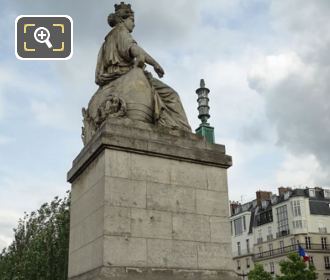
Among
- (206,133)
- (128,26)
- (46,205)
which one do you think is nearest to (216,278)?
(206,133)

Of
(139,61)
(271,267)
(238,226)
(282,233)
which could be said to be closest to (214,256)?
(139,61)

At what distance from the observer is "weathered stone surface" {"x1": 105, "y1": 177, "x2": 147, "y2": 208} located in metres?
8.99

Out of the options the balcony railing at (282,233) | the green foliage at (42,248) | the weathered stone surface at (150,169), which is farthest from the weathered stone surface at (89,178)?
the balcony railing at (282,233)

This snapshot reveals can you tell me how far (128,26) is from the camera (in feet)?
40.1

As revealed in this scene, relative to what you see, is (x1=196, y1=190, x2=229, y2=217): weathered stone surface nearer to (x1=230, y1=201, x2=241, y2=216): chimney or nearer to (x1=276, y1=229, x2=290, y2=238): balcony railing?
(x1=276, y1=229, x2=290, y2=238): balcony railing

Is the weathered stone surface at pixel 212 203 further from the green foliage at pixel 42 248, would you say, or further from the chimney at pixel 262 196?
the chimney at pixel 262 196

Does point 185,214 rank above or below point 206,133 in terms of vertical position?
below

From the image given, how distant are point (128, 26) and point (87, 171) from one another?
4.19 metres

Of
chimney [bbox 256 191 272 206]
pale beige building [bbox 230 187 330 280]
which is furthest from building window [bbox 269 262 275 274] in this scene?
chimney [bbox 256 191 272 206]

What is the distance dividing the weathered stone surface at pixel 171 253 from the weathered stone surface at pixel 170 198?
682 mm

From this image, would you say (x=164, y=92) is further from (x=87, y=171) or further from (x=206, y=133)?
(x=87, y=171)

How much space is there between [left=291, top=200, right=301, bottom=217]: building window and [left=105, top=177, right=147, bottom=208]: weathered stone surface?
228 feet

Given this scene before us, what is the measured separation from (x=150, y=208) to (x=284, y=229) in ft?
234

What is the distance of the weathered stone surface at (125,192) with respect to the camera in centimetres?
899
